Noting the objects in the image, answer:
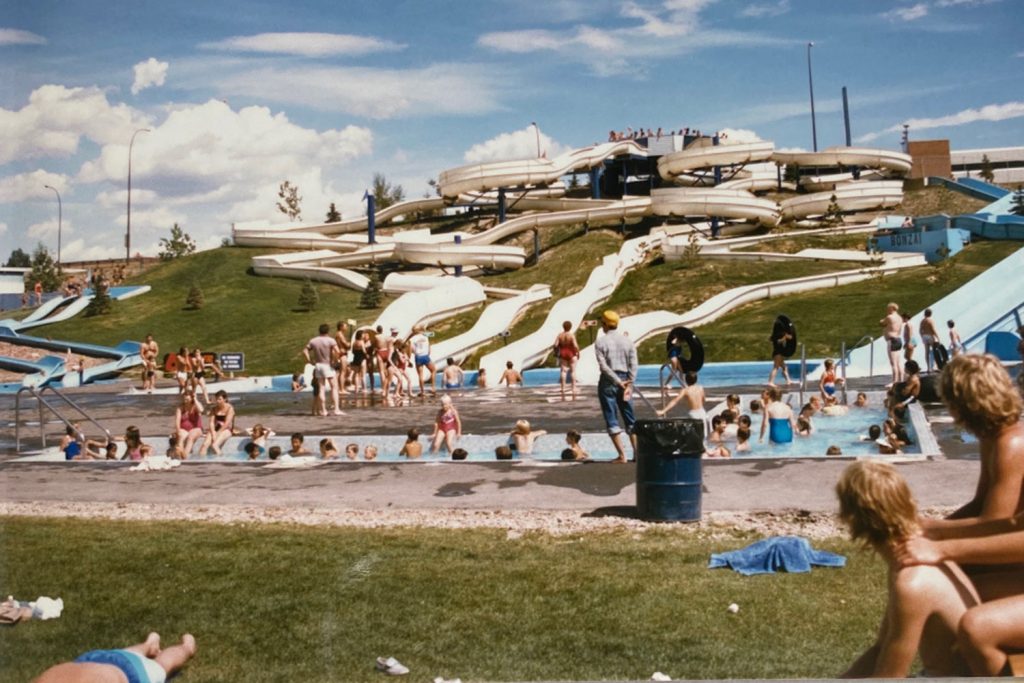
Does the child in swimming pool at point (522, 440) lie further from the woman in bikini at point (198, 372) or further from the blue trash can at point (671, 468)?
the blue trash can at point (671, 468)

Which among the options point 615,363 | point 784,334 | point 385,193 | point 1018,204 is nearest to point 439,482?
point 615,363

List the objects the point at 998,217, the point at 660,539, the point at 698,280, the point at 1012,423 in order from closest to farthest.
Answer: the point at 1012,423 < the point at 660,539 < the point at 998,217 < the point at 698,280

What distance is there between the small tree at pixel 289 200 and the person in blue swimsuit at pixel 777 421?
4371 millimetres

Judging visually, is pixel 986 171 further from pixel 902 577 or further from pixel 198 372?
pixel 198 372

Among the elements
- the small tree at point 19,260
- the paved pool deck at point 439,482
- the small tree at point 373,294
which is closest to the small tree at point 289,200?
the small tree at point 19,260

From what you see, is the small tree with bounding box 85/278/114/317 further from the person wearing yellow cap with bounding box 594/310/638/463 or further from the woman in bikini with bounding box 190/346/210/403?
the person wearing yellow cap with bounding box 594/310/638/463

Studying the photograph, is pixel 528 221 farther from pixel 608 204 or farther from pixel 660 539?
pixel 660 539

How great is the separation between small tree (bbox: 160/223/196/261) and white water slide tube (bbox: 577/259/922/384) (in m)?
6.02

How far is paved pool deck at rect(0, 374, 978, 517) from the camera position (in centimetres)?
726

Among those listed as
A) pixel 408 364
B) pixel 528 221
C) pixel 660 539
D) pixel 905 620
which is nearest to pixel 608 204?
pixel 528 221

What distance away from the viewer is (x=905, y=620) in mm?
3219

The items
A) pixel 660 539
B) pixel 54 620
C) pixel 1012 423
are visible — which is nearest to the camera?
pixel 1012 423

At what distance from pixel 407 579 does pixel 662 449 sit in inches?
79.0

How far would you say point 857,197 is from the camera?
1458 centimetres
